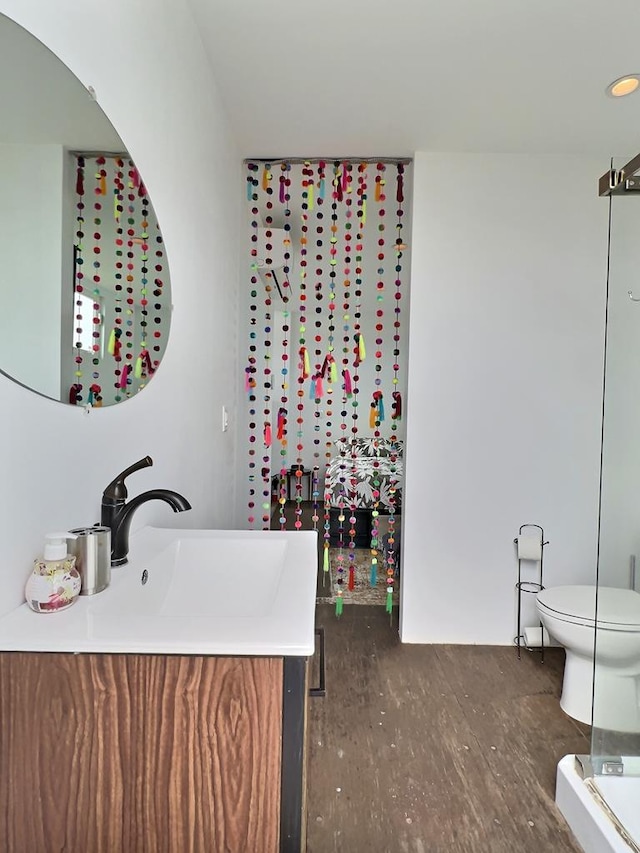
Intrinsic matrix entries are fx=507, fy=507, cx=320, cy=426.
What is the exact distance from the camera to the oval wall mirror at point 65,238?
808mm

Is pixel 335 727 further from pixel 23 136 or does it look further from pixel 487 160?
pixel 487 160

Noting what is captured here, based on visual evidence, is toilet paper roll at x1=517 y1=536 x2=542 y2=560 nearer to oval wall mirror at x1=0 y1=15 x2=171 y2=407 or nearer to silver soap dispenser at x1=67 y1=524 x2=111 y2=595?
oval wall mirror at x1=0 y1=15 x2=171 y2=407

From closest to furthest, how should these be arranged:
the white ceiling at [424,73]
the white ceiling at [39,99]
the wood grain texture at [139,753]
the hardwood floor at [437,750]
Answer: the wood grain texture at [139,753] < the white ceiling at [39,99] < the hardwood floor at [437,750] < the white ceiling at [424,73]

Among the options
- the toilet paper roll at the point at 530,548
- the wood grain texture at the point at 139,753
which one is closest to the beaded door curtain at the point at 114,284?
the wood grain texture at the point at 139,753

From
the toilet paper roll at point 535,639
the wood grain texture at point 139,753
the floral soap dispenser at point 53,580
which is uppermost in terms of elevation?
the floral soap dispenser at point 53,580

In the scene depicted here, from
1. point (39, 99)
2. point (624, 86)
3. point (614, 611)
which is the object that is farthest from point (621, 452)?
point (39, 99)

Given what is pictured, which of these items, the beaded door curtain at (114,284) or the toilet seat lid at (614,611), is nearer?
the beaded door curtain at (114,284)

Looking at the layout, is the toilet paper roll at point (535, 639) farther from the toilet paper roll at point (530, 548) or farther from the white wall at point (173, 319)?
the white wall at point (173, 319)

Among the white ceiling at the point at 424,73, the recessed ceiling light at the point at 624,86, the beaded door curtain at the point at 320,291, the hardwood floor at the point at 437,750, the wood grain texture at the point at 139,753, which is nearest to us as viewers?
the wood grain texture at the point at 139,753

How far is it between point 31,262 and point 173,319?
745 mm

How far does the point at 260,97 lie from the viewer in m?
2.12

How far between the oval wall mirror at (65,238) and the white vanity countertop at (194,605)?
0.38 m

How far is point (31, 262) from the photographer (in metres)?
A: 0.86

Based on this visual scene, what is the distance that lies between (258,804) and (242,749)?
0.26 feet
